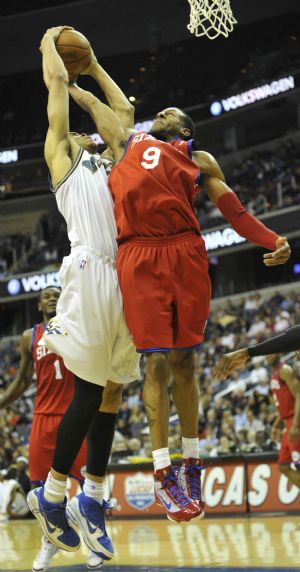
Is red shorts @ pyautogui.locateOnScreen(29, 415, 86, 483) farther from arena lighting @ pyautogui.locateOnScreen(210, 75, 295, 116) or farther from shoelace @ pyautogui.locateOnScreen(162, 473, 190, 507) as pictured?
arena lighting @ pyautogui.locateOnScreen(210, 75, 295, 116)

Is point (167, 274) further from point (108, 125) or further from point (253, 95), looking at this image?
point (253, 95)

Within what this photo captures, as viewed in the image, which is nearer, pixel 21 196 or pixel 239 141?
pixel 239 141

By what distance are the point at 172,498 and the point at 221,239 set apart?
766 inches

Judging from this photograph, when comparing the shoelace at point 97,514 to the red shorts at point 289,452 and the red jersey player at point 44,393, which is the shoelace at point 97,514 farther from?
the red shorts at point 289,452

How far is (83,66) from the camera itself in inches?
217

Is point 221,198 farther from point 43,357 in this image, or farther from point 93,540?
point 43,357

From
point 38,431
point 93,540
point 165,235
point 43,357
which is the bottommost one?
point 93,540

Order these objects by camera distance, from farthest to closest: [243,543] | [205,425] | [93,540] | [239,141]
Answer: [239,141] → [205,425] → [243,543] → [93,540]

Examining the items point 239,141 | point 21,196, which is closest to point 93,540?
point 239,141

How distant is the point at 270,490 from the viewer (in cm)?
1157

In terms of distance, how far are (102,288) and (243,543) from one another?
338 cm

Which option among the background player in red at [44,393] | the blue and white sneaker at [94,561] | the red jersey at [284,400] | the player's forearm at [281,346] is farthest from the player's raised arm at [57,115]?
the red jersey at [284,400]

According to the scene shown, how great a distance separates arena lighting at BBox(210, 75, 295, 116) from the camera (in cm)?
2417

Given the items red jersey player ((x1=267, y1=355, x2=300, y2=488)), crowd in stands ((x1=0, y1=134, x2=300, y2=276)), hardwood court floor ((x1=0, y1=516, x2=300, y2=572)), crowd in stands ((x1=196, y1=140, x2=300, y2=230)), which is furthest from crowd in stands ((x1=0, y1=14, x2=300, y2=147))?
hardwood court floor ((x1=0, y1=516, x2=300, y2=572))
